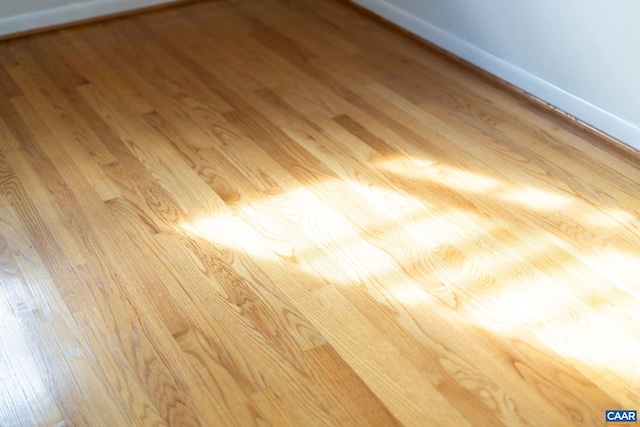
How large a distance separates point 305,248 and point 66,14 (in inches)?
83.6

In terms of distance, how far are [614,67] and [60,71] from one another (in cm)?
208

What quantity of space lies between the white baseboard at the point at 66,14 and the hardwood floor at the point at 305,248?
36cm

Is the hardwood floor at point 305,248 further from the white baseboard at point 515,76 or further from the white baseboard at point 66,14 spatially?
the white baseboard at point 66,14

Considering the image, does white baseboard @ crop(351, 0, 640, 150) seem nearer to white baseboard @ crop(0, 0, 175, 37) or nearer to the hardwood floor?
the hardwood floor

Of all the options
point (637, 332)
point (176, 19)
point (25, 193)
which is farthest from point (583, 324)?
point (176, 19)

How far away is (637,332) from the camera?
72.3 inches

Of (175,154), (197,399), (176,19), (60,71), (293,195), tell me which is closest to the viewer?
(197,399)

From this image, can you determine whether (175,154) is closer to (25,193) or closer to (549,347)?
(25,193)

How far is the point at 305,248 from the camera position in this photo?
7.08ft

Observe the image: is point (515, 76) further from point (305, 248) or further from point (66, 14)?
point (66, 14)

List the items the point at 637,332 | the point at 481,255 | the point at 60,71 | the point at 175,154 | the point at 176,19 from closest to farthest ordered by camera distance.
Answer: the point at 637,332 → the point at 481,255 → the point at 175,154 → the point at 60,71 → the point at 176,19

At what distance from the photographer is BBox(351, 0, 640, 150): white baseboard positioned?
2.57 meters

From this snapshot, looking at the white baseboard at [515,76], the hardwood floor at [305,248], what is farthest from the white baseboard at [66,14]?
the white baseboard at [515,76]

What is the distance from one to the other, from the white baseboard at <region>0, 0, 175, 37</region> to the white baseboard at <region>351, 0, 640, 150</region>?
3.61ft
